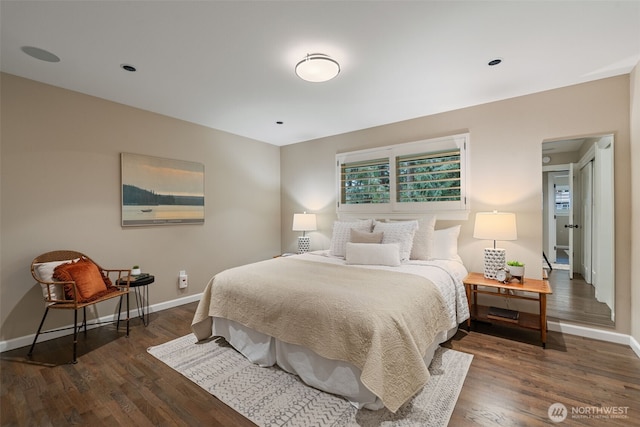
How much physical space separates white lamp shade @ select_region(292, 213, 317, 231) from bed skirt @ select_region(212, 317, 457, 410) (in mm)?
2220

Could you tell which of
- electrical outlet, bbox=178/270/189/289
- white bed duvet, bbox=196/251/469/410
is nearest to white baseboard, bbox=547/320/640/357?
white bed duvet, bbox=196/251/469/410

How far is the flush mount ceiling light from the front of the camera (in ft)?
7.56

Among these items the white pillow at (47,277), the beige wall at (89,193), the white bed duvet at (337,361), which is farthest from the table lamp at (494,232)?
the white pillow at (47,277)

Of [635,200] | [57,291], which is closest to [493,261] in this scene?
[635,200]

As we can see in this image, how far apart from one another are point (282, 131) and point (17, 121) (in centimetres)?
299

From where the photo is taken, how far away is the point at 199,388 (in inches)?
82.1

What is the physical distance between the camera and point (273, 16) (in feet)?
6.31

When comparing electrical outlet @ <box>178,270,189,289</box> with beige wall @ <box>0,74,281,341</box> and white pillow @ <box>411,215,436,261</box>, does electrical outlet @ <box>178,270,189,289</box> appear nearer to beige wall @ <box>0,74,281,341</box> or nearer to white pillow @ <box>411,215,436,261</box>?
beige wall @ <box>0,74,281,341</box>

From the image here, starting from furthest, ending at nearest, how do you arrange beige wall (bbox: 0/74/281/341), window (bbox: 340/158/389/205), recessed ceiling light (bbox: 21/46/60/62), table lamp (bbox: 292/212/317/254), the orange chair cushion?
table lamp (bbox: 292/212/317/254), window (bbox: 340/158/389/205), beige wall (bbox: 0/74/281/341), the orange chair cushion, recessed ceiling light (bbox: 21/46/60/62)

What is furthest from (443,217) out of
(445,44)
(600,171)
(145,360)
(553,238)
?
(145,360)

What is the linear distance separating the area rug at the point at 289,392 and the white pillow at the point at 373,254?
941mm

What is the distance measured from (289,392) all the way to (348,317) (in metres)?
0.76

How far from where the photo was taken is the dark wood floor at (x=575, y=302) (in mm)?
2836

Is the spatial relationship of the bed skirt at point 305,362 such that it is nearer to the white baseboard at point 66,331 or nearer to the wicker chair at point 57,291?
the wicker chair at point 57,291
